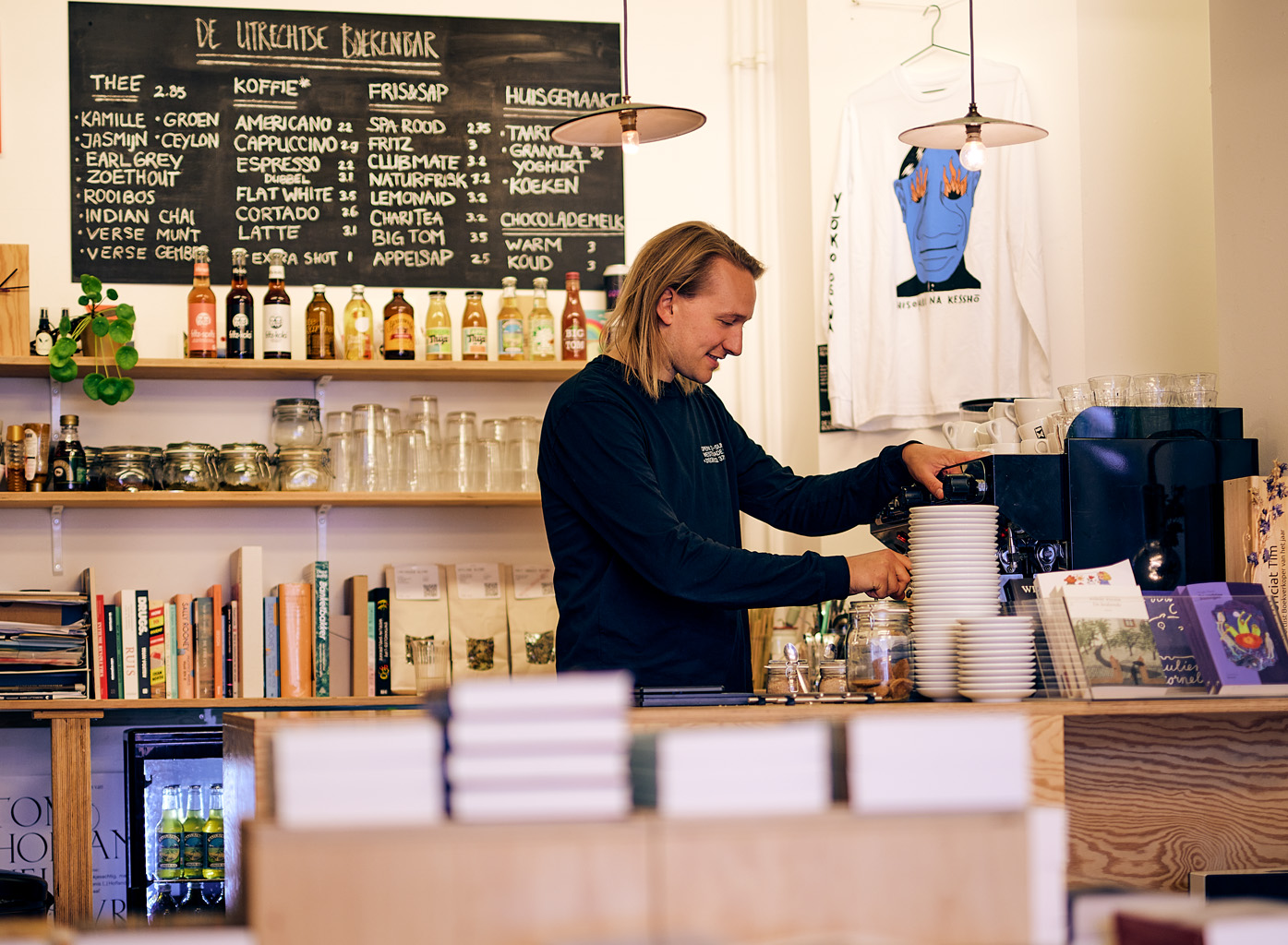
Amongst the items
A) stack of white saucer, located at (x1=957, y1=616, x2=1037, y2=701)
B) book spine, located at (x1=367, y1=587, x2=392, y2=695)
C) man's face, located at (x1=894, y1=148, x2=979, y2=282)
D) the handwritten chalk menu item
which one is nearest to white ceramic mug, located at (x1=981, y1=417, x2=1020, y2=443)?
stack of white saucer, located at (x1=957, y1=616, x2=1037, y2=701)

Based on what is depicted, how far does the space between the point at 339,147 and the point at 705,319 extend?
2.01 meters

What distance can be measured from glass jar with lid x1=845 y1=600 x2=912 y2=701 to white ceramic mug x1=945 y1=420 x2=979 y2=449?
2.77ft

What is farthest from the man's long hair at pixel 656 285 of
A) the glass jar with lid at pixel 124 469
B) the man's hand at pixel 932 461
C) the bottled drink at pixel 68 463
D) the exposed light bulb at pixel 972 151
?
the bottled drink at pixel 68 463

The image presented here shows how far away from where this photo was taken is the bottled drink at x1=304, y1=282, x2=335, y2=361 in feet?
12.8

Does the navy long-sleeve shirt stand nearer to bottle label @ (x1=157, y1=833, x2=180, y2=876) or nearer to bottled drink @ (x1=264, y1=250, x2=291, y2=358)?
bottled drink @ (x1=264, y1=250, x2=291, y2=358)

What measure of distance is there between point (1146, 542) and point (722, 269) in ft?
3.21

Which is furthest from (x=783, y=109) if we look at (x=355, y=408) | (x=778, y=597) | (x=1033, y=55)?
(x=778, y=597)

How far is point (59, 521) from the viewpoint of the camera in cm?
393

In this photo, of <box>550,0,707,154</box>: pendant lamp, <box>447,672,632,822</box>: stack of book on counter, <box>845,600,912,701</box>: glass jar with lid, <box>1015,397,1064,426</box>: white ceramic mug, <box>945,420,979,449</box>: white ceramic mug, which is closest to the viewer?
<box>447,672,632,822</box>: stack of book on counter

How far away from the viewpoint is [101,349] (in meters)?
3.77

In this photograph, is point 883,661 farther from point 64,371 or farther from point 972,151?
point 64,371

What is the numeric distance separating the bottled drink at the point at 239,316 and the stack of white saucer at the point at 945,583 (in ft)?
7.78

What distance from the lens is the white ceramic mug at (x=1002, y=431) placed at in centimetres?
293

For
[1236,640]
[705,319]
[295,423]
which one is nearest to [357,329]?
[295,423]
